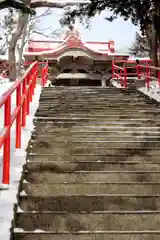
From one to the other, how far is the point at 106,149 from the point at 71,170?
1105 mm

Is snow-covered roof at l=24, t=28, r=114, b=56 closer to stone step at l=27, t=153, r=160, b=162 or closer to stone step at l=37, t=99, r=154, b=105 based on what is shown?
stone step at l=37, t=99, r=154, b=105

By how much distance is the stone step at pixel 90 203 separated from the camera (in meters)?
4.33

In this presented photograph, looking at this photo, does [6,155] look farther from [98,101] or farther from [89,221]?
[98,101]

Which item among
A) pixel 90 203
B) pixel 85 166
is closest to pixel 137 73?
pixel 85 166

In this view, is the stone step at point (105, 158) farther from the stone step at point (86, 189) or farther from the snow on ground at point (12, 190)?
the stone step at point (86, 189)

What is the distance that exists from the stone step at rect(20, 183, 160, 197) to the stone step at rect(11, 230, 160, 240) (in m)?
0.90

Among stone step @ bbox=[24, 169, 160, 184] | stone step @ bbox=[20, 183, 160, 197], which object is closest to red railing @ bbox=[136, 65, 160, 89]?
stone step @ bbox=[24, 169, 160, 184]

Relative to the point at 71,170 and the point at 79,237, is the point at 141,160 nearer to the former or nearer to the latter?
the point at 71,170

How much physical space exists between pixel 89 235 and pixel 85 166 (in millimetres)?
1872

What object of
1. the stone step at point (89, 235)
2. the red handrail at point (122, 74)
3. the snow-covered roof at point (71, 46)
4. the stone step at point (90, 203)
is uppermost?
the snow-covered roof at point (71, 46)

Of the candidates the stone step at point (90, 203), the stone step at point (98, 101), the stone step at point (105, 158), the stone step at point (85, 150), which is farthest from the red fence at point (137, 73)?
the stone step at point (90, 203)

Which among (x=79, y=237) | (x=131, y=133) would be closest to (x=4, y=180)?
(x=79, y=237)

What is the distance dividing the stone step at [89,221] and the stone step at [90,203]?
22 cm

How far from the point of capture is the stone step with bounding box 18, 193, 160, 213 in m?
4.33
